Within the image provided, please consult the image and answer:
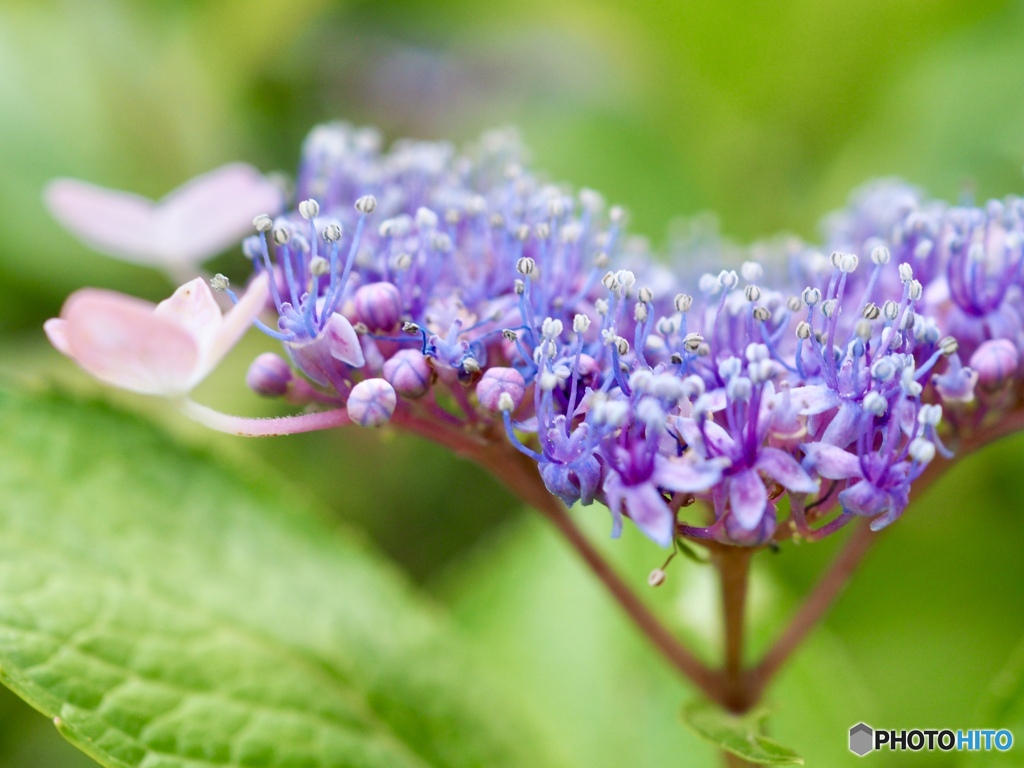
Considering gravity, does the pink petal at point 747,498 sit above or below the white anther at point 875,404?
below

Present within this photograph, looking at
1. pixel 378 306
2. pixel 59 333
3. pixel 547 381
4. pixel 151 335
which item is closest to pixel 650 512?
pixel 547 381

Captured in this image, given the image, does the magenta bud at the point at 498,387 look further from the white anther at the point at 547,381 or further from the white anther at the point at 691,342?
the white anther at the point at 691,342

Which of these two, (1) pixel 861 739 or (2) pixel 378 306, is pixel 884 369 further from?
(1) pixel 861 739

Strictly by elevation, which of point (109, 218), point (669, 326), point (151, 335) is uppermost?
point (109, 218)

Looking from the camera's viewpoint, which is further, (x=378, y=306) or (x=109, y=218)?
(x=109, y=218)

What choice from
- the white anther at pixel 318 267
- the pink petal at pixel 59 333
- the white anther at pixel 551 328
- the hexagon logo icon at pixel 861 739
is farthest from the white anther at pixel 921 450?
the pink petal at pixel 59 333

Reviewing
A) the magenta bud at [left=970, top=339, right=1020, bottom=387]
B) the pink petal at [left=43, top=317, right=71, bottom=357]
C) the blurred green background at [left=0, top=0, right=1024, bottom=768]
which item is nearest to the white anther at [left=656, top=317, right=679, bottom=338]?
the magenta bud at [left=970, top=339, right=1020, bottom=387]

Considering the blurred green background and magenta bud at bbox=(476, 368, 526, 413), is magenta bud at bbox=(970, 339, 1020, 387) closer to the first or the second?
magenta bud at bbox=(476, 368, 526, 413)
